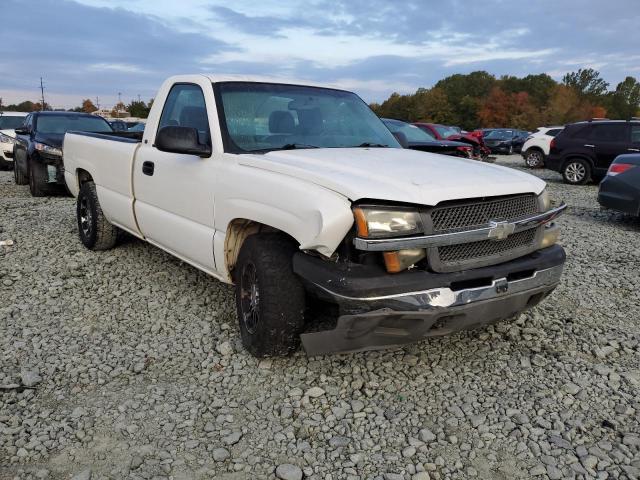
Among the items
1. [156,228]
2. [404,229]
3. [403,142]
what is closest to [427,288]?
[404,229]

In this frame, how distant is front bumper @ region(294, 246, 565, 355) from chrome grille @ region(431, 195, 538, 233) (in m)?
0.25

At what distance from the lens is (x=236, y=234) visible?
142 inches

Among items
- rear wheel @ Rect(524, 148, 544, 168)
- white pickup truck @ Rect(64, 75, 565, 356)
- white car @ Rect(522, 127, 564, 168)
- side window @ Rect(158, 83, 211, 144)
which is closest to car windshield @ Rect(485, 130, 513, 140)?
white car @ Rect(522, 127, 564, 168)

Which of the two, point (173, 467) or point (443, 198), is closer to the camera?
point (173, 467)

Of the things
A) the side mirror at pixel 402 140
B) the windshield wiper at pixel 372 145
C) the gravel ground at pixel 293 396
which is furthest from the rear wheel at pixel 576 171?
the windshield wiper at pixel 372 145

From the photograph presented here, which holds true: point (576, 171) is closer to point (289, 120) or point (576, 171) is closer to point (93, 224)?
point (289, 120)

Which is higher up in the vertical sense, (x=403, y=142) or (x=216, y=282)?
(x=403, y=142)

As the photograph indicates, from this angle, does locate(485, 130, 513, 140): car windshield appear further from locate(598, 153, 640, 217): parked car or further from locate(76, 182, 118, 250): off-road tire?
locate(76, 182, 118, 250): off-road tire

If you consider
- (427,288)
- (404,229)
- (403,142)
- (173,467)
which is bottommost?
(173,467)

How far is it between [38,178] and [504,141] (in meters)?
23.5

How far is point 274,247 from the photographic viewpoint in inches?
126

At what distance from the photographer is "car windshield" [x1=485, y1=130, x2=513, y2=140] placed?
28188 millimetres

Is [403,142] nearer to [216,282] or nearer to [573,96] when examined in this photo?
[216,282]

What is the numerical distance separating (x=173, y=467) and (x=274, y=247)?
129cm
